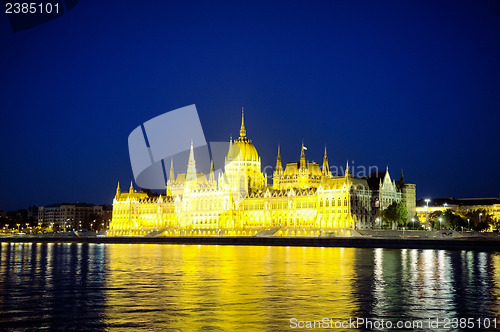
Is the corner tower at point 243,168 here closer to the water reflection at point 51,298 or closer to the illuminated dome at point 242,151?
the illuminated dome at point 242,151

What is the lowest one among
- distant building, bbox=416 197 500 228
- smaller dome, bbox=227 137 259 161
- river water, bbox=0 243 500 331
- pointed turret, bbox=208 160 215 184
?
river water, bbox=0 243 500 331

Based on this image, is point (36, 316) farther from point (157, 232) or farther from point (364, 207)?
point (157, 232)

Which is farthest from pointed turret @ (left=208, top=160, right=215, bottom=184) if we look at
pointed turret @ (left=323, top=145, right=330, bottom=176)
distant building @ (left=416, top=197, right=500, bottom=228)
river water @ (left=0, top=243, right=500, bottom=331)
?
river water @ (left=0, top=243, right=500, bottom=331)

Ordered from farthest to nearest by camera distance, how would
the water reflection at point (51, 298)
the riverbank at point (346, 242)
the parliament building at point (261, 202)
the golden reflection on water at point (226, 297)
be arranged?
the parliament building at point (261, 202), the riverbank at point (346, 242), the golden reflection on water at point (226, 297), the water reflection at point (51, 298)

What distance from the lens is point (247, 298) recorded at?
27.3m

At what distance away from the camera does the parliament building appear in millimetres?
119688

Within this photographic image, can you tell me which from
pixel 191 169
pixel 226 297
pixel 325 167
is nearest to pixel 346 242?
pixel 325 167

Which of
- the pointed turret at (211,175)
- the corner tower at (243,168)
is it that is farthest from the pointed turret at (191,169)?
the corner tower at (243,168)

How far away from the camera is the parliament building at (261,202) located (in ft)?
393

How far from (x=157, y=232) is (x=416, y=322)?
125 m

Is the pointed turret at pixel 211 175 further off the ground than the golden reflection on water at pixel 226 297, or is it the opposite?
the pointed turret at pixel 211 175

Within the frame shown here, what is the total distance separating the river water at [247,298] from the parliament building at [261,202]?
239ft

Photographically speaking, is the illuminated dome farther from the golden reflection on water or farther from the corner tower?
the golden reflection on water

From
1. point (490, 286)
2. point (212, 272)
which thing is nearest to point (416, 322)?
point (490, 286)
